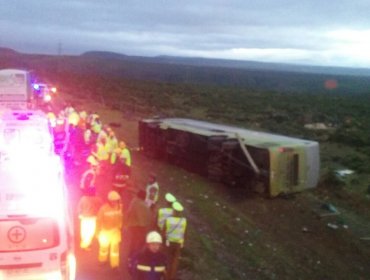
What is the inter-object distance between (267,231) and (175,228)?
625 cm

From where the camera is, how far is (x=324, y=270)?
13883mm

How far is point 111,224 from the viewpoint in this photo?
10648 mm

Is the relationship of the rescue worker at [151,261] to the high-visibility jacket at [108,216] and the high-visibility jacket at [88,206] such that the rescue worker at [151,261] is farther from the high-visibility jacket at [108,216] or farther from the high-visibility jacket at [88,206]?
the high-visibility jacket at [88,206]

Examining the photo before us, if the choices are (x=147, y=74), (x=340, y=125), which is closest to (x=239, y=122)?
(x=340, y=125)

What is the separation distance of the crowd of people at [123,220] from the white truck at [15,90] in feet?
23.0

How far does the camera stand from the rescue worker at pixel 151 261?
8234 millimetres

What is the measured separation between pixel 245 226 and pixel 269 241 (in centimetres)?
109

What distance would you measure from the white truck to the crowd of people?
700 centimetres

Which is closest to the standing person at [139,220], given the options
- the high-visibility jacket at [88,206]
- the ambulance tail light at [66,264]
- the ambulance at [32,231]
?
the high-visibility jacket at [88,206]

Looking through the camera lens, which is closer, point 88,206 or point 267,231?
point 88,206

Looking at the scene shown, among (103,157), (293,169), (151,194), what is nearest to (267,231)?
(293,169)

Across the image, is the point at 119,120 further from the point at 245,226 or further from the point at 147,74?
the point at 147,74

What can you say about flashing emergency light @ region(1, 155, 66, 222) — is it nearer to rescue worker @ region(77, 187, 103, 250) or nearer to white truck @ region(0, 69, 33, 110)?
rescue worker @ region(77, 187, 103, 250)

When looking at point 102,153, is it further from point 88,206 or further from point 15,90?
point 15,90
